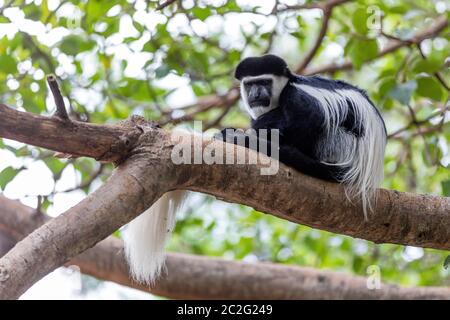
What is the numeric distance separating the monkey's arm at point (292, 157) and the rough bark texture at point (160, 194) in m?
0.05

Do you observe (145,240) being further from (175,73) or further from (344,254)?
(344,254)

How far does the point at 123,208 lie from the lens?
5.40 feet

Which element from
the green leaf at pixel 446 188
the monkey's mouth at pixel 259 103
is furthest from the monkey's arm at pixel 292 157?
the monkey's mouth at pixel 259 103

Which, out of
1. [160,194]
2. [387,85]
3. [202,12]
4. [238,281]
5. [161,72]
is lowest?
[238,281]

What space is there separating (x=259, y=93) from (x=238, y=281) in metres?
1.22

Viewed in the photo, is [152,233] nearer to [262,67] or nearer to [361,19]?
[262,67]

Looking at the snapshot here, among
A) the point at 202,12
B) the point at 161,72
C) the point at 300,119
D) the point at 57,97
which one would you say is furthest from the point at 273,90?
the point at 57,97

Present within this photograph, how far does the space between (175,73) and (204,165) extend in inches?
59.7

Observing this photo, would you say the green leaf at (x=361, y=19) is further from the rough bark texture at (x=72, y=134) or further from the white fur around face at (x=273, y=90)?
the rough bark texture at (x=72, y=134)

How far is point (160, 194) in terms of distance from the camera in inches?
70.4

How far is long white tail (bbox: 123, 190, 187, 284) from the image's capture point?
2.24 meters

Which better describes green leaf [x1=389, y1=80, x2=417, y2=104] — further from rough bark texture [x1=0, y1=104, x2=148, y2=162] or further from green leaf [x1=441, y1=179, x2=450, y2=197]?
rough bark texture [x1=0, y1=104, x2=148, y2=162]

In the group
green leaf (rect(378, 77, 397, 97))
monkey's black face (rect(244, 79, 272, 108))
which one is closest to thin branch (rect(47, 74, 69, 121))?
monkey's black face (rect(244, 79, 272, 108))

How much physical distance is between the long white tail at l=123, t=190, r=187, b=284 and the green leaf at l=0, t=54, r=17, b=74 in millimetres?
1101
